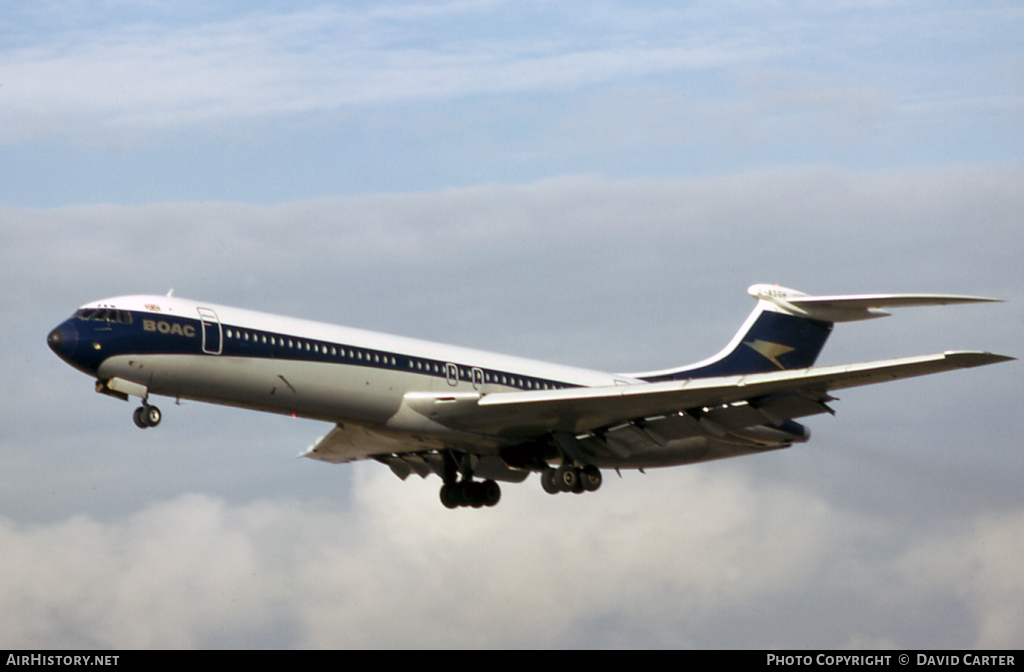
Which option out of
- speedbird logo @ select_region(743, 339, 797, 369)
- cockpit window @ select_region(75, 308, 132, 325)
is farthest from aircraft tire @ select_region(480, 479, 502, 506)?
cockpit window @ select_region(75, 308, 132, 325)

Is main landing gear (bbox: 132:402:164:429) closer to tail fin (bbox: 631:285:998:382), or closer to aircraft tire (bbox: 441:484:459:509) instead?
aircraft tire (bbox: 441:484:459:509)

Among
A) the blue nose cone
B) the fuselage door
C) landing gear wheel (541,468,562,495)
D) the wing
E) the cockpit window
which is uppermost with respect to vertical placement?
the cockpit window

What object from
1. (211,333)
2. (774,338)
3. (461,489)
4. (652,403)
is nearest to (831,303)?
(774,338)

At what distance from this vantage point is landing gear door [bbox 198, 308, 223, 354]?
32.4 m

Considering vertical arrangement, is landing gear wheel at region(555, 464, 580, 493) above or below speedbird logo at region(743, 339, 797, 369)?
below

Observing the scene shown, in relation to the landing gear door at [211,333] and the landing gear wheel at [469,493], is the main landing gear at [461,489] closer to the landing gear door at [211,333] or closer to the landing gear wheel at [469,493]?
the landing gear wheel at [469,493]

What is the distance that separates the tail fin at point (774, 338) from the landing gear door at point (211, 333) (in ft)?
45.2

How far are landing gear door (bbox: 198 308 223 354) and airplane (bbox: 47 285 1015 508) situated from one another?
1.4 inches

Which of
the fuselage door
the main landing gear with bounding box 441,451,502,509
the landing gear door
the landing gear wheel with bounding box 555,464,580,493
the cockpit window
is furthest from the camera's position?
the main landing gear with bounding box 441,451,502,509

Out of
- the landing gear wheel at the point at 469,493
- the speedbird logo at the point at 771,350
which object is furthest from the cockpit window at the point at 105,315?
the speedbird logo at the point at 771,350

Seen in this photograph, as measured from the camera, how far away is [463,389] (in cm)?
3619
